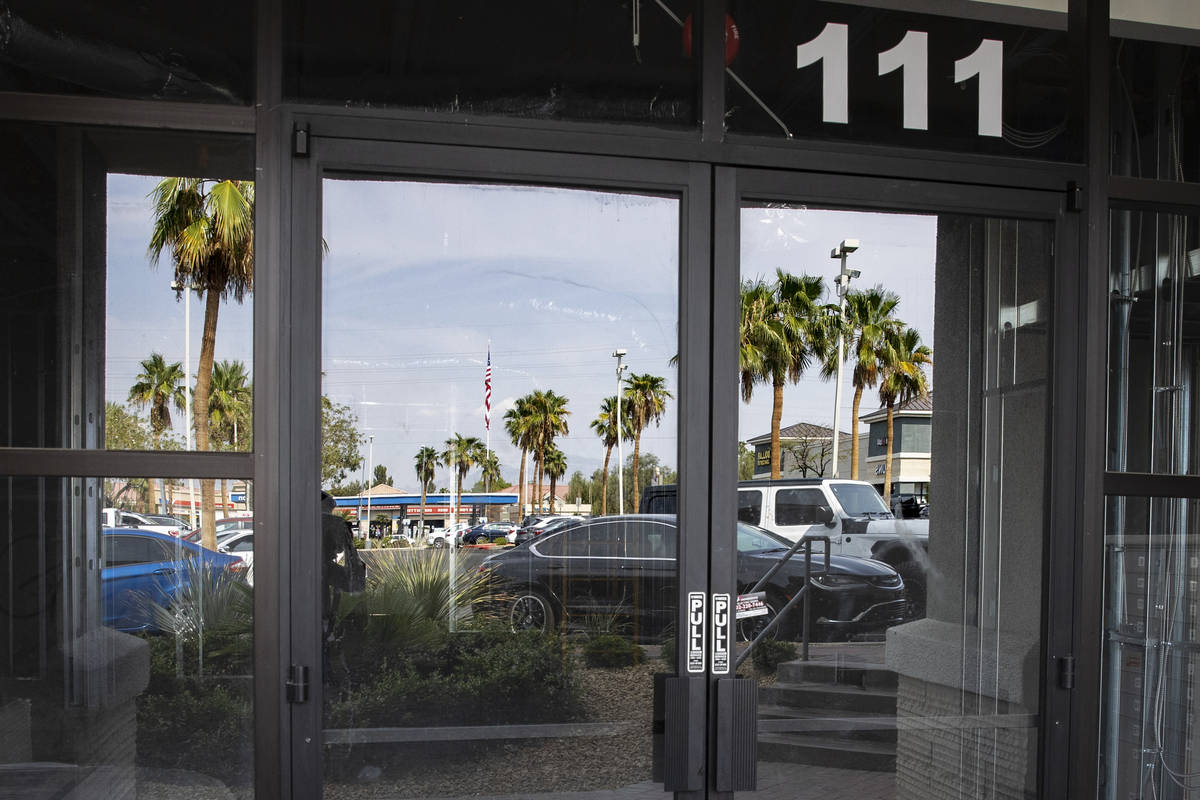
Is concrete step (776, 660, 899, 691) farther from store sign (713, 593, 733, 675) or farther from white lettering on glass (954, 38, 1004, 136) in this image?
white lettering on glass (954, 38, 1004, 136)

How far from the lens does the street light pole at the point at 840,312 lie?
2.38m

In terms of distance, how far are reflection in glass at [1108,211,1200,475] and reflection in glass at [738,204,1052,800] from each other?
0.82ft

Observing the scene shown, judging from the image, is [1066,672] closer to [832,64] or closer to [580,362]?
[580,362]

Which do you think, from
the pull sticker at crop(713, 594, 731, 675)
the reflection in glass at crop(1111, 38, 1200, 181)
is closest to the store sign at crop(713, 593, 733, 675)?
the pull sticker at crop(713, 594, 731, 675)

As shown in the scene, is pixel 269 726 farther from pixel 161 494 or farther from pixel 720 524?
pixel 720 524

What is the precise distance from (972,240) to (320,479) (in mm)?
1793

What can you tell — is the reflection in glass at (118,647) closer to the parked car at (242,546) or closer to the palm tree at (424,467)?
the parked car at (242,546)

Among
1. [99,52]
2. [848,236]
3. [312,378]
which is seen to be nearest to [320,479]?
[312,378]

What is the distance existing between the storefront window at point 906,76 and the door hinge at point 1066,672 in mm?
1337

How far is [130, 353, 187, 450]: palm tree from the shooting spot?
2.11 meters

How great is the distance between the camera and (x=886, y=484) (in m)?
2.42

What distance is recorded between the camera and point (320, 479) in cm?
218

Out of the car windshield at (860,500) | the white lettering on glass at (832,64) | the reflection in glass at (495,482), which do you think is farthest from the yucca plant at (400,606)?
the white lettering on glass at (832,64)

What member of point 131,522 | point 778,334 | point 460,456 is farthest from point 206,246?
point 778,334
